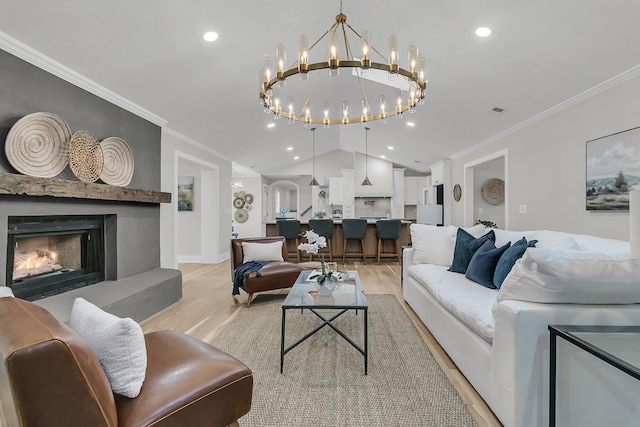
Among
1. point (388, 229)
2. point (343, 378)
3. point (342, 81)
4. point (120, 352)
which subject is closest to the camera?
point (120, 352)

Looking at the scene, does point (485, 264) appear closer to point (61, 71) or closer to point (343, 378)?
point (343, 378)

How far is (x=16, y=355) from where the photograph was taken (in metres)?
0.77

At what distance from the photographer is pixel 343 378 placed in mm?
2004

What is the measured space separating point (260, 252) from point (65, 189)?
2.07m

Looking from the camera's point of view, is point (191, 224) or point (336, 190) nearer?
point (191, 224)

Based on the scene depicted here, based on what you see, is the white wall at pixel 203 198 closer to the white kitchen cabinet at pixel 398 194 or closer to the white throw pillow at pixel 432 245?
the white throw pillow at pixel 432 245

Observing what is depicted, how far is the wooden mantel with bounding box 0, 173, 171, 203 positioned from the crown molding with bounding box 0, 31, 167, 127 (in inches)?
36.1

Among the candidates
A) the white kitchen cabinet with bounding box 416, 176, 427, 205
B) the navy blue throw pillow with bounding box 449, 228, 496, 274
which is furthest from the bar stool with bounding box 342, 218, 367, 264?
the white kitchen cabinet with bounding box 416, 176, 427, 205

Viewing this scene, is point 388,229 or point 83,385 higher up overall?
point 388,229

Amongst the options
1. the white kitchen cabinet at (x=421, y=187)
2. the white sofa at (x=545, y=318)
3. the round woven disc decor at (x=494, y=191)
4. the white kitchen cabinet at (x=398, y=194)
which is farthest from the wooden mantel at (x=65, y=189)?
the white kitchen cabinet at (x=421, y=187)

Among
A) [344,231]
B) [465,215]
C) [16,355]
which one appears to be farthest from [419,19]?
[465,215]

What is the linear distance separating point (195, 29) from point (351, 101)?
3341 millimetres

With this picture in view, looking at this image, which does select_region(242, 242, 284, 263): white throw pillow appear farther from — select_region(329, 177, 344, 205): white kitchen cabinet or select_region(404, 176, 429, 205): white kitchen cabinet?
select_region(404, 176, 429, 205): white kitchen cabinet

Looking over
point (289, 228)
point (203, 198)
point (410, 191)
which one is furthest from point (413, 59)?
point (410, 191)
